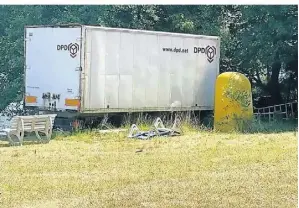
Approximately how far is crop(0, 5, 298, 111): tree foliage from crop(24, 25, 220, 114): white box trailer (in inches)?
98.3

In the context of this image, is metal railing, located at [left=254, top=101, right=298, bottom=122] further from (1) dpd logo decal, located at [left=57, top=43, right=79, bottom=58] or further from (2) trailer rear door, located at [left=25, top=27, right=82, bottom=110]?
(1) dpd logo decal, located at [left=57, top=43, right=79, bottom=58]

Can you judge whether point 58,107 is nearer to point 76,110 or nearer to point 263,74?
point 76,110

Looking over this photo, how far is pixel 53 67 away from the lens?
49.5 feet

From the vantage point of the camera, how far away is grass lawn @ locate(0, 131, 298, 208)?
7.19 meters

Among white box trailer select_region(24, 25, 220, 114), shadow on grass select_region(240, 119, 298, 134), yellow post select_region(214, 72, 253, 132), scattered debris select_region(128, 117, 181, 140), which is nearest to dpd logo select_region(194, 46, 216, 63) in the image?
white box trailer select_region(24, 25, 220, 114)

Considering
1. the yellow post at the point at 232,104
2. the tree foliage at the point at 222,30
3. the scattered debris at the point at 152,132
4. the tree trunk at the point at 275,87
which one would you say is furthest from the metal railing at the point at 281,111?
Answer: the scattered debris at the point at 152,132

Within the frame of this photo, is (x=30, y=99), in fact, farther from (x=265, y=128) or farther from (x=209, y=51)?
(x=265, y=128)

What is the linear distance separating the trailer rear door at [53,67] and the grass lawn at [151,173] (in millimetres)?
1839

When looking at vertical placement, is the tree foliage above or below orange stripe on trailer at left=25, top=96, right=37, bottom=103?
above

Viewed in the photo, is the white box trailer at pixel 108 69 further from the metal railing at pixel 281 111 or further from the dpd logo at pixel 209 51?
the metal railing at pixel 281 111

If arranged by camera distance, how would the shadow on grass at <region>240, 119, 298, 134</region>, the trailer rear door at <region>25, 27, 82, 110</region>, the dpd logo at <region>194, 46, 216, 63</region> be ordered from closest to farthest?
the trailer rear door at <region>25, 27, 82, 110</region>
the shadow on grass at <region>240, 119, 298, 134</region>
the dpd logo at <region>194, 46, 216, 63</region>

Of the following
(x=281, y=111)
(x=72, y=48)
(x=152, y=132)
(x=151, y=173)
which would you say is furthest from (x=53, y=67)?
(x=281, y=111)

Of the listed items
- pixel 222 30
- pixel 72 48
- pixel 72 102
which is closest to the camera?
pixel 72 48

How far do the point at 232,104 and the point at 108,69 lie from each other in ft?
11.7
